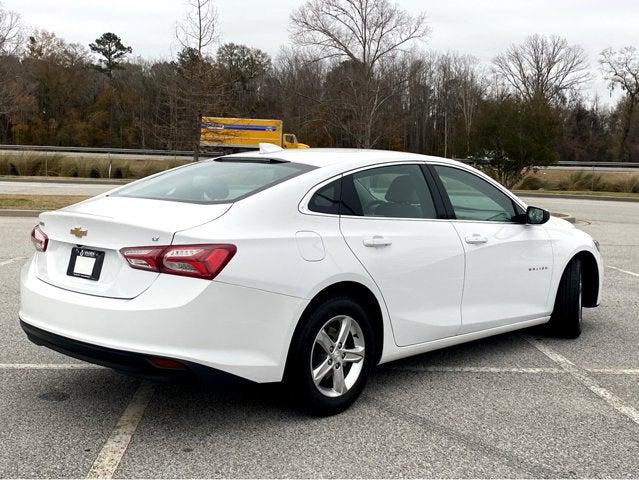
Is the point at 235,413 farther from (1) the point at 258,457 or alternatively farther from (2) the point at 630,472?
A: (2) the point at 630,472

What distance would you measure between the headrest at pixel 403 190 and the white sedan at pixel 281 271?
0.01 meters

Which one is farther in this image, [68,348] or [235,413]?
[235,413]

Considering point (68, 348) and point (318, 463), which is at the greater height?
point (68, 348)

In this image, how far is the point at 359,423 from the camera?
144 inches

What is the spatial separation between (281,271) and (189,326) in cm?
55

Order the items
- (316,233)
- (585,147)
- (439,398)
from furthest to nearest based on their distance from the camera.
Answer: (585,147)
(439,398)
(316,233)

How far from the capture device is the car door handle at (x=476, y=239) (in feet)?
14.7

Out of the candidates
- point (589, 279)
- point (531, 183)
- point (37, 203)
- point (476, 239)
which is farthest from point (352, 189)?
point (531, 183)

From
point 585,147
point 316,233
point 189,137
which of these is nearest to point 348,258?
point 316,233

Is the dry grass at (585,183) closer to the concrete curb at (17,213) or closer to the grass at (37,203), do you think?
the grass at (37,203)

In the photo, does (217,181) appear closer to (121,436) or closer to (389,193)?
(389,193)

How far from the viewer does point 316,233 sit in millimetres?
3602

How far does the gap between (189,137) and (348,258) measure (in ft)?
69.9

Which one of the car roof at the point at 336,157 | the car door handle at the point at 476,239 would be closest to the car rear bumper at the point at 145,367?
the car roof at the point at 336,157
